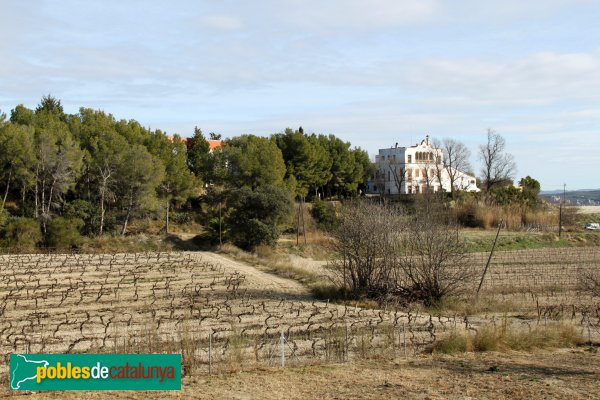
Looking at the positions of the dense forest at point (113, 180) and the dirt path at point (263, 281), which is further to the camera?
the dense forest at point (113, 180)

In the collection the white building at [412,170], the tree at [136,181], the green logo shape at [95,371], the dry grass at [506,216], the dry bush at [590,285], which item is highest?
the white building at [412,170]

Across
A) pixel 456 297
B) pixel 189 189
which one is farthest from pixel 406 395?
pixel 189 189

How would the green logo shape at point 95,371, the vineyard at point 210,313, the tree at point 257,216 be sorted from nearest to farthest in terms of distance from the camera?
the green logo shape at point 95,371, the vineyard at point 210,313, the tree at point 257,216

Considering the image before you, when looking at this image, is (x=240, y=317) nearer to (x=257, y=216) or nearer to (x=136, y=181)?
(x=257, y=216)

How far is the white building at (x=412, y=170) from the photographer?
7781 cm

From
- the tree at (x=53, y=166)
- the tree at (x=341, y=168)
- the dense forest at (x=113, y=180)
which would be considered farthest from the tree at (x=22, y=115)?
the tree at (x=341, y=168)

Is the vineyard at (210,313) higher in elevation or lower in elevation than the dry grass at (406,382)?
lower

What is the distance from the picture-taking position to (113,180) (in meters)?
47.6

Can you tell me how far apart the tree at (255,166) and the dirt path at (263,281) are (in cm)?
1640

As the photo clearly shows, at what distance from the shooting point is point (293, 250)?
4625 centimetres

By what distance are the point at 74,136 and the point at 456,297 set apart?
123 ft

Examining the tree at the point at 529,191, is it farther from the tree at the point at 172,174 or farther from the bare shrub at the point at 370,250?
the bare shrub at the point at 370,250

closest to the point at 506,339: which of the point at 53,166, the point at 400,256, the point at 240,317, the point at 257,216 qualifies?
the point at 240,317

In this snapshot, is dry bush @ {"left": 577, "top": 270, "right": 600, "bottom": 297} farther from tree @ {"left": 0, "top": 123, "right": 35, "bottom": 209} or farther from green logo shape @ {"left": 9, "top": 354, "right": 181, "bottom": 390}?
tree @ {"left": 0, "top": 123, "right": 35, "bottom": 209}
